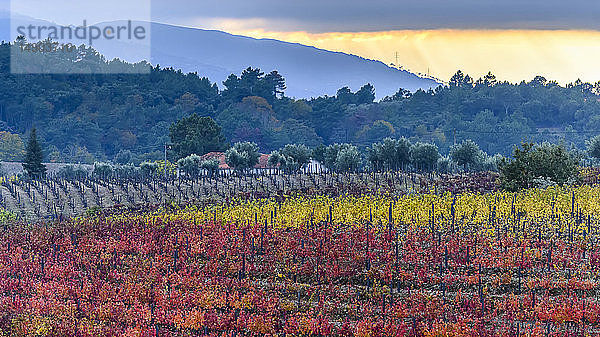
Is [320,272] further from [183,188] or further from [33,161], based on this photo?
[33,161]

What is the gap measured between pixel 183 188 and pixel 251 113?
81.5 m

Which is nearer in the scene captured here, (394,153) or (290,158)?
(394,153)

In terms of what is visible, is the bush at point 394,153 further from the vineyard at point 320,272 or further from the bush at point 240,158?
the vineyard at point 320,272

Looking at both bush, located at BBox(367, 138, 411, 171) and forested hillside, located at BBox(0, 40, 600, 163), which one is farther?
forested hillside, located at BBox(0, 40, 600, 163)

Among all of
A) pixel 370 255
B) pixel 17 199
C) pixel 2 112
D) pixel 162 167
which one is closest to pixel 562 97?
pixel 162 167

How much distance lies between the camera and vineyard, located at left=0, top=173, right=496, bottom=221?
4222 cm


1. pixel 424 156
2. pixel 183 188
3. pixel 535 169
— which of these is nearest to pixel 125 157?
→ pixel 424 156

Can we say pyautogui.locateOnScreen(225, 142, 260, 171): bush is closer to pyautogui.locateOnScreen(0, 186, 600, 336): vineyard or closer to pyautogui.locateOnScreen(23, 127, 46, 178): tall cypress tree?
pyautogui.locateOnScreen(23, 127, 46, 178): tall cypress tree

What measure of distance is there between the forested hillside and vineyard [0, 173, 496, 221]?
193 ft

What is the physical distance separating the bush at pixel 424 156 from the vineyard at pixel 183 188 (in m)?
8.84

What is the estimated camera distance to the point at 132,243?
87.2 feet

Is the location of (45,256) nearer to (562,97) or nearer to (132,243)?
(132,243)

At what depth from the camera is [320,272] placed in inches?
855

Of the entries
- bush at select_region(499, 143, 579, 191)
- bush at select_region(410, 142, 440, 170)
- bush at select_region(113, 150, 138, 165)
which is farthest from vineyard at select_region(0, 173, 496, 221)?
bush at select_region(113, 150, 138, 165)
